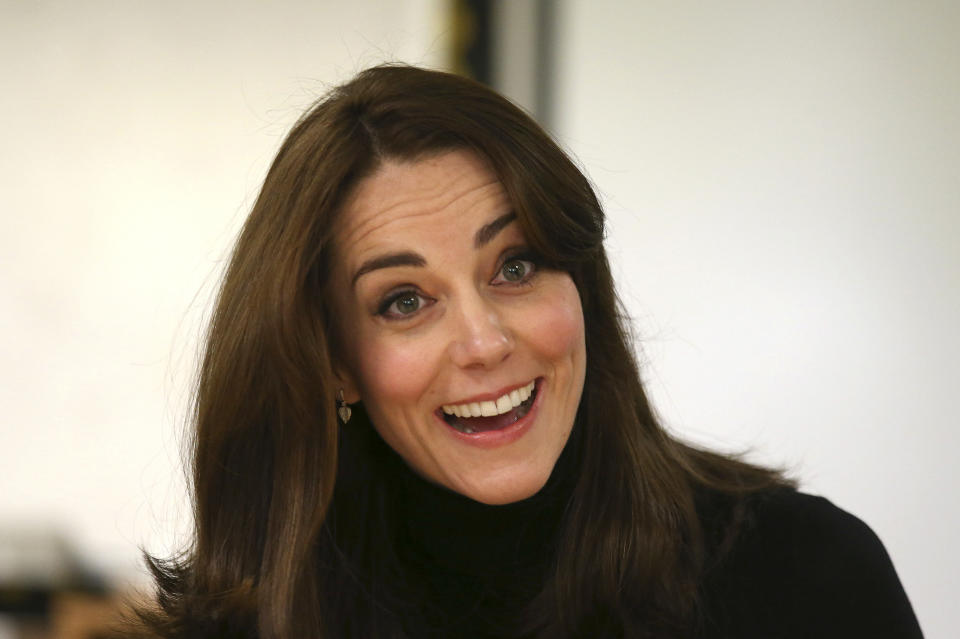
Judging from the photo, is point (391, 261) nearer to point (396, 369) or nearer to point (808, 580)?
point (396, 369)

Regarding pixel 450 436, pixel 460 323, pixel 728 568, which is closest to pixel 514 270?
pixel 460 323

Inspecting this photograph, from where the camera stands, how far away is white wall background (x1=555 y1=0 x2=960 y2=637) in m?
2.60

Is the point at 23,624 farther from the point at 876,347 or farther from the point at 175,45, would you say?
the point at 876,347

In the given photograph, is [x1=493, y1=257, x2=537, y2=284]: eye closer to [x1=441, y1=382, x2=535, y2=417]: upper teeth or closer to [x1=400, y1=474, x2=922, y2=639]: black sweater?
[x1=441, y1=382, x2=535, y2=417]: upper teeth

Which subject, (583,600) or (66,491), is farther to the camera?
(66,491)

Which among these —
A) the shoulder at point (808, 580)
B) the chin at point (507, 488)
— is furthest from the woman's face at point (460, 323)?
the shoulder at point (808, 580)

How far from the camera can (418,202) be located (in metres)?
1.35

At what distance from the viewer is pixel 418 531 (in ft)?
4.96

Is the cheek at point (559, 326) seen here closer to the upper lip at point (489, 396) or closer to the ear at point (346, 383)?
the upper lip at point (489, 396)

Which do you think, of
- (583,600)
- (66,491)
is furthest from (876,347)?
(66,491)

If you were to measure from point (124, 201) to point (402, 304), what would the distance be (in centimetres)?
193

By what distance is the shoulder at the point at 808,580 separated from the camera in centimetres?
137

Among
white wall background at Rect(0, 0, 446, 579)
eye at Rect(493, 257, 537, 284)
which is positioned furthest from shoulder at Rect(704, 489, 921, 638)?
white wall background at Rect(0, 0, 446, 579)

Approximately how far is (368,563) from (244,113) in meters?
1.84
